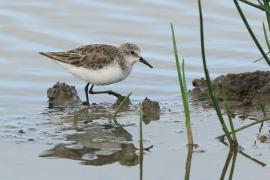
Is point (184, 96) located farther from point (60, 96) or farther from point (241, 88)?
point (60, 96)

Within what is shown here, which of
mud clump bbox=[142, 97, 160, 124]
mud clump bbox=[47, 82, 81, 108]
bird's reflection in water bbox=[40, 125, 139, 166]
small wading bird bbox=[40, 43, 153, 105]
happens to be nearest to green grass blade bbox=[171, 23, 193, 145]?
bird's reflection in water bbox=[40, 125, 139, 166]

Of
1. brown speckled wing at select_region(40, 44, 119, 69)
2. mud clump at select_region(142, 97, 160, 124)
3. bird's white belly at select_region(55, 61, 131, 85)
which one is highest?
brown speckled wing at select_region(40, 44, 119, 69)

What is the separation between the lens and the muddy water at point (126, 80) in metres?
7.04

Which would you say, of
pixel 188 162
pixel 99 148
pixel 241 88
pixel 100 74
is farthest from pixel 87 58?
pixel 188 162

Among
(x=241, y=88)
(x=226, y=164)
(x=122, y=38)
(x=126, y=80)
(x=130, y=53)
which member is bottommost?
(x=226, y=164)

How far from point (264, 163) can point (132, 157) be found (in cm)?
113

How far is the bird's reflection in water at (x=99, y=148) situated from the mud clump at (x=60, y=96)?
4.38 feet

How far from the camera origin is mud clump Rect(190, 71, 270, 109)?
914cm

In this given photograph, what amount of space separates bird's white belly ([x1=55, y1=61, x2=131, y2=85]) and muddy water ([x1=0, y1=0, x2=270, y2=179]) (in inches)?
9.4

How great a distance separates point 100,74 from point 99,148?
8.77ft

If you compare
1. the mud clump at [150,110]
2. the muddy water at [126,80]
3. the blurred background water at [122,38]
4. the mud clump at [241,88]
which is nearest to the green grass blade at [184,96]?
the muddy water at [126,80]

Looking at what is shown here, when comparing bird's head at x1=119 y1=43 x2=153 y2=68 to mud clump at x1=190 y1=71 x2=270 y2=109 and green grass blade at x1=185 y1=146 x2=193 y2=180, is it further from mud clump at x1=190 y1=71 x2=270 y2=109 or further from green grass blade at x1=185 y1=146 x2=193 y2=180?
green grass blade at x1=185 y1=146 x2=193 y2=180

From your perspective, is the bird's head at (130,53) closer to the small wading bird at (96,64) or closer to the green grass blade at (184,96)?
the small wading bird at (96,64)

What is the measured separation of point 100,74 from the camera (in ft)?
33.1
